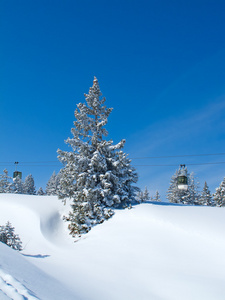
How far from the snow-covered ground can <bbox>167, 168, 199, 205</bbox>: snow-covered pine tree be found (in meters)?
23.0

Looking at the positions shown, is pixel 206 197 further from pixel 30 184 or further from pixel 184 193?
pixel 30 184

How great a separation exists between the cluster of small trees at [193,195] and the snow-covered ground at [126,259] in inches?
954

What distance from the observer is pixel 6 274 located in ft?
15.3

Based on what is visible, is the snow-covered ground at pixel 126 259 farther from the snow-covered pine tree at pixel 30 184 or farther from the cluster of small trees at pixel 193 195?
the snow-covered pine tree at pixel 30 184

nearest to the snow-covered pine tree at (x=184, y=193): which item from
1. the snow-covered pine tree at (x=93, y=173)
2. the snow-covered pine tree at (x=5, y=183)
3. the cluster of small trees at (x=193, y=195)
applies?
the cluster of small trees at (x=193, y=195)

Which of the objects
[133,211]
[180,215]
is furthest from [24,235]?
[180,215]

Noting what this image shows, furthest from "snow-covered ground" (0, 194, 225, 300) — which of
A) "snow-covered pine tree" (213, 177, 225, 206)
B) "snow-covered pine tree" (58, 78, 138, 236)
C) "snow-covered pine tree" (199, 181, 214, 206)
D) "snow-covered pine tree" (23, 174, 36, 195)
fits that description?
"snow-covered pine tree" (23, 174, 36, 195)

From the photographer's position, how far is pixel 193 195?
1729 inches

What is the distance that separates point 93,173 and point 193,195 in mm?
32544

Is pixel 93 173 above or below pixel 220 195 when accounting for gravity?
below

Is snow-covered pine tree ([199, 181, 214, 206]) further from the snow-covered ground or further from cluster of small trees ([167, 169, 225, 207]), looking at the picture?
the snow-covered ground

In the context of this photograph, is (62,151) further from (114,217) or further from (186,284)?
(186,284)

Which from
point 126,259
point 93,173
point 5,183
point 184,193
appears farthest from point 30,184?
point 126,259

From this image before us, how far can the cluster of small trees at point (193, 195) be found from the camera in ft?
130
